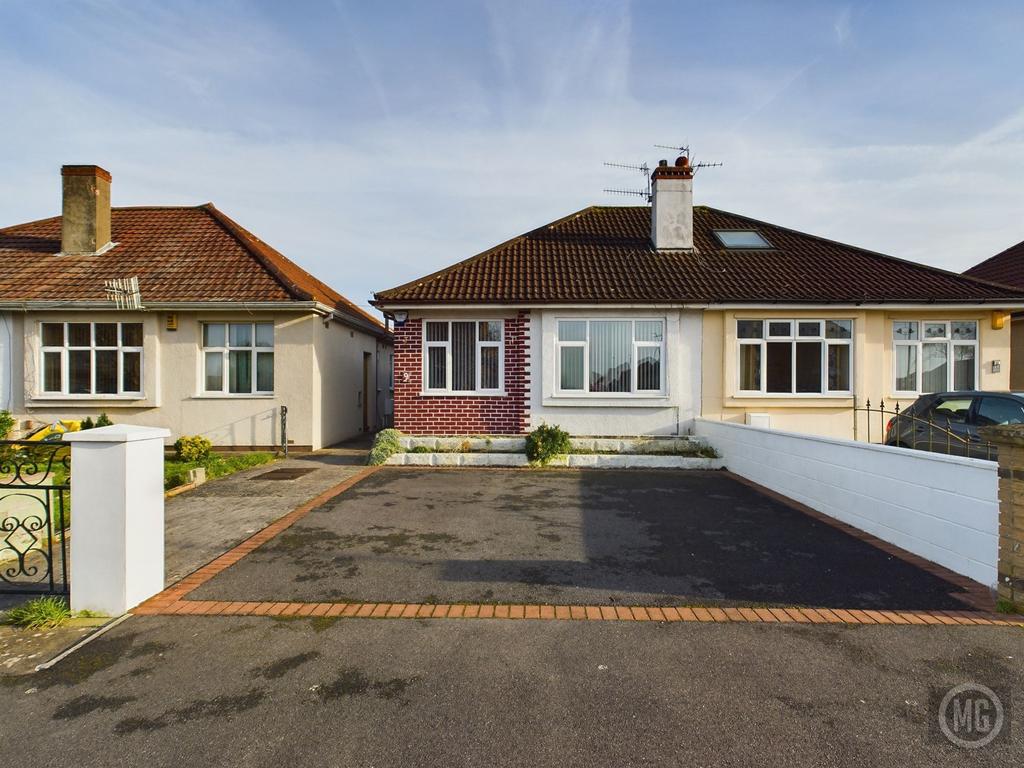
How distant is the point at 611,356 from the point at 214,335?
→ 931 cm

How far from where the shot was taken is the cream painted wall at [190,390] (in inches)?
482

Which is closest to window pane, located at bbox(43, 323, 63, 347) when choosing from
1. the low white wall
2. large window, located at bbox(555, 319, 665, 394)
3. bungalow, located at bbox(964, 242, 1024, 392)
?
large window, located at bbox(555, 319, 665, 394)

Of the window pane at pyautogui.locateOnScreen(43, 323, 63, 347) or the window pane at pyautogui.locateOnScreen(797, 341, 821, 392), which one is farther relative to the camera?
the window pane at pyautogui.locateOnScreen(43, 323, 63, 347)

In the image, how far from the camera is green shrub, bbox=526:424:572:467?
10.6 m

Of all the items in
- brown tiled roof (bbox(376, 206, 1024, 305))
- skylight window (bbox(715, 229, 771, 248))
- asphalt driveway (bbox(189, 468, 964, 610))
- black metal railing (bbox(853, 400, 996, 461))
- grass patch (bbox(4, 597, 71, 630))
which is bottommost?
asphalt driveway (bbox(189, 468, 964, 610))

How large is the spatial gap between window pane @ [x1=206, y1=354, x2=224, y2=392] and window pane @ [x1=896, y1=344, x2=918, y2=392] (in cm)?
1570

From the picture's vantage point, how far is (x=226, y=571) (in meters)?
4.91

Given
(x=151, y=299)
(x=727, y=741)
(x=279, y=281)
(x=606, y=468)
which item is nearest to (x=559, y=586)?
(x=727, y=741)

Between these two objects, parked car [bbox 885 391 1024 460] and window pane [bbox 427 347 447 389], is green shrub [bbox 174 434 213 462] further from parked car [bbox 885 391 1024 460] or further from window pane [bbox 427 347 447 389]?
parked car [bbox 885 391 1024 460]

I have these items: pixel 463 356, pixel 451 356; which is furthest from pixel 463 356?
pixel 451 356

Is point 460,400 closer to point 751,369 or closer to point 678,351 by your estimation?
point 678,351

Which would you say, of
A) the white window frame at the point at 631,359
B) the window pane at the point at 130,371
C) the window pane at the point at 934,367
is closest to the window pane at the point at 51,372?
the window pane at the point at 130,371

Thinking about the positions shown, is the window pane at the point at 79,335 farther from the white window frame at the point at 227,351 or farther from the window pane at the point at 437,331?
the window pane at the point at 437,331

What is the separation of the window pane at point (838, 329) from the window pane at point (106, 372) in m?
16.5
